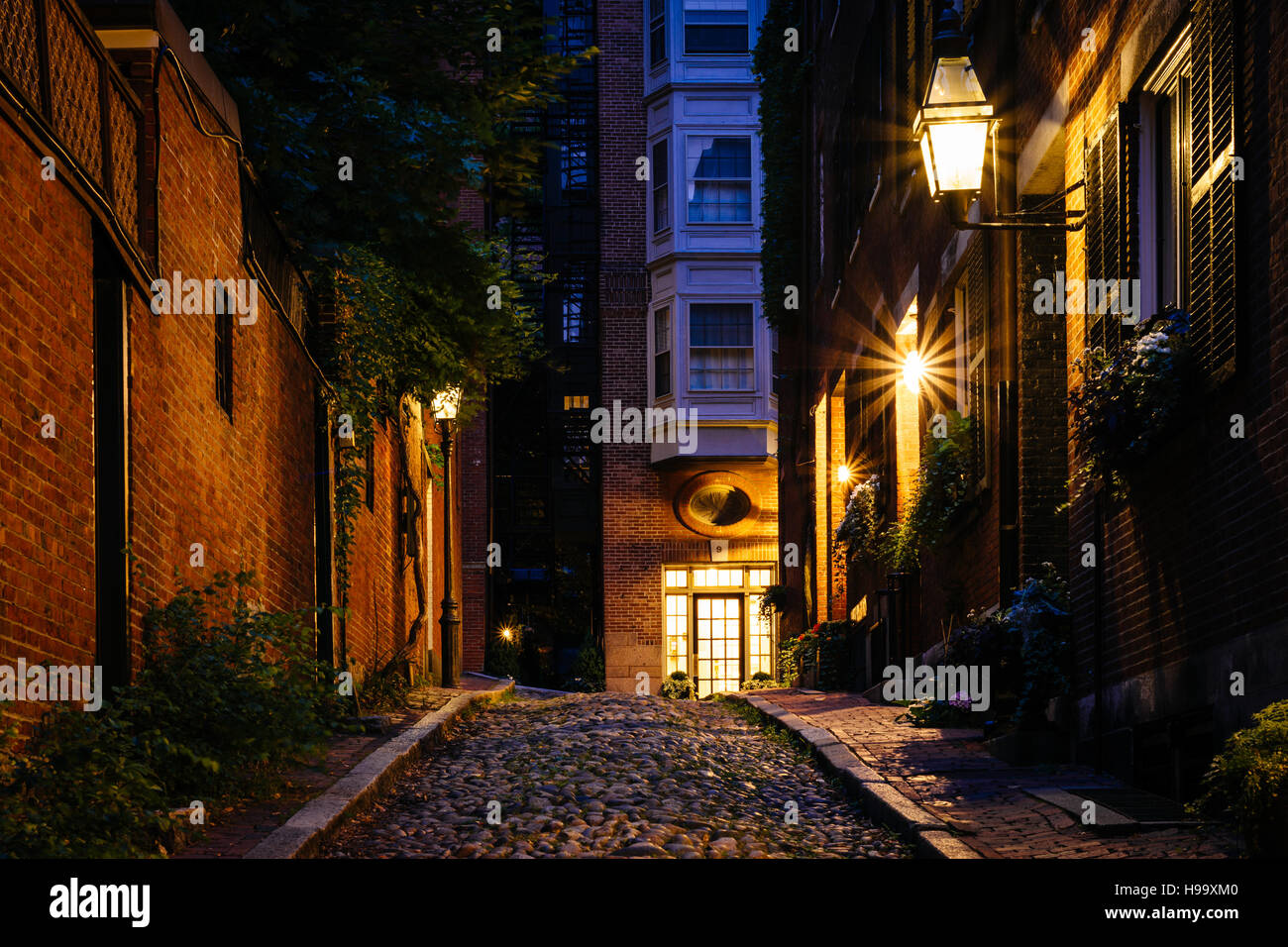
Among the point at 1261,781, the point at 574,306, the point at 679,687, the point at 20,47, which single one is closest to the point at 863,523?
the point at 1261,781

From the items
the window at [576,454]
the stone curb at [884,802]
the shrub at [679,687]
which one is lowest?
the shrub at [679,687]

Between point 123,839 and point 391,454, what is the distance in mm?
12194

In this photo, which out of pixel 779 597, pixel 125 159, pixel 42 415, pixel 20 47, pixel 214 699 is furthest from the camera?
pixel 779 597

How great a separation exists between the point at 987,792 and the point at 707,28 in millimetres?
27946

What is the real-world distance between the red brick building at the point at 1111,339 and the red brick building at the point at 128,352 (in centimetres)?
472

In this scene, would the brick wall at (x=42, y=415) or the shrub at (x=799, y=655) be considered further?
the shrub at (x=799, y=655)

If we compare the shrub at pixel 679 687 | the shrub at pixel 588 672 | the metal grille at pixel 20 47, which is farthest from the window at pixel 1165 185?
the shrub at pixel 588 672

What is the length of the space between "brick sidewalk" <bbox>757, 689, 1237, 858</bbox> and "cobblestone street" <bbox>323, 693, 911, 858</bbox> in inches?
16.4

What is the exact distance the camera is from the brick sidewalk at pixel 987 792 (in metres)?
6.84

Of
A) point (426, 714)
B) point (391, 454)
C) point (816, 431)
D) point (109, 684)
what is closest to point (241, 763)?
point (109, 684)

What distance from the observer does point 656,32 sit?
34.9 meters

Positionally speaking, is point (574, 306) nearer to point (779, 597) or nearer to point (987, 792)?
point (779, 597)

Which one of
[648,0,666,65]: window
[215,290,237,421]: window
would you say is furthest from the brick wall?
[648,0,666,65]: window

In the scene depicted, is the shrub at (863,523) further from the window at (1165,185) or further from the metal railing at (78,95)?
the metal railing at (78,95)
